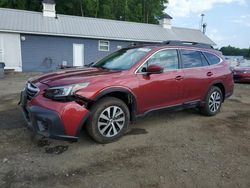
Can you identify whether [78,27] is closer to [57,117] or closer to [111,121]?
[111,121]

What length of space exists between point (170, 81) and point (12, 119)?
136 inches

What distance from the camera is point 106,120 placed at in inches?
174

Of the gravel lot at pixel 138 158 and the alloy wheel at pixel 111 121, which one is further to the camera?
the alloy wheel at pixel 111 121

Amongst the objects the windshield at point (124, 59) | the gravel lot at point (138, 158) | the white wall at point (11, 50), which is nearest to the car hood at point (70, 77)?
the windshield at point (124, 59)

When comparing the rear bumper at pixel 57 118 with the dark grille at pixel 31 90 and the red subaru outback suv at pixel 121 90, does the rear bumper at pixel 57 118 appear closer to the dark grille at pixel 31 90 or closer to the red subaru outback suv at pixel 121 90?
the red subaru outback suv at pixel 121 90

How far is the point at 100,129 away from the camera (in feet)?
14.4

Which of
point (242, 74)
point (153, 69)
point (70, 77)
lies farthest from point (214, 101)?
point (242, 74)

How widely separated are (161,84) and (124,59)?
891mm

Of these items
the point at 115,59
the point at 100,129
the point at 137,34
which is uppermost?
the point at 137,34

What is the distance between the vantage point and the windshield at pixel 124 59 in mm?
4963

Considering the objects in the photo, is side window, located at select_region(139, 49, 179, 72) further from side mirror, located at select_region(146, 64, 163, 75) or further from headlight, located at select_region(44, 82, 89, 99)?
headlight, located at select_region(44, 82, 89, 99)

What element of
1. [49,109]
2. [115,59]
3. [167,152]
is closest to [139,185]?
[167,152]

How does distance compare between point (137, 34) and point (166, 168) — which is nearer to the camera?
point (166, 168)

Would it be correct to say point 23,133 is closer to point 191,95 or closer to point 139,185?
point 139,185
